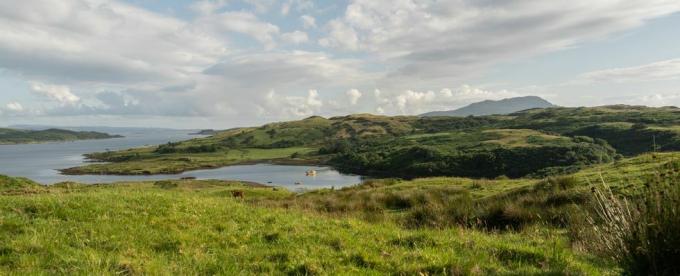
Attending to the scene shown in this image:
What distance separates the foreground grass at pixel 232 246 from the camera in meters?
8.40

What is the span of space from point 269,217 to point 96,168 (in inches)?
7469

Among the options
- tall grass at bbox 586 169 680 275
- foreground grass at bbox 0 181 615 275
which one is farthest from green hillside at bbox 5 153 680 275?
tall grass at bbox 586 169 680 275

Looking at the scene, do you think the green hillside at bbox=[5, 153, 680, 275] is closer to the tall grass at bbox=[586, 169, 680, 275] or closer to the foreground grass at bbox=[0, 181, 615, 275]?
the foreground grass at bbox=[0, 181, 615, 275]

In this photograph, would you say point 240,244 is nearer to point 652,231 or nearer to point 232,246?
point 232,246

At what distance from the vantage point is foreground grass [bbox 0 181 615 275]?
8.40 m

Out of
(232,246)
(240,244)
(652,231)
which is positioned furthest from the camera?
(240,244)

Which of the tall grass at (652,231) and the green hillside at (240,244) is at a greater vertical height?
the tall grass at (652,231)

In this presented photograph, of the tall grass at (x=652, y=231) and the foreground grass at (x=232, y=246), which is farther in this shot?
the foreground grass at (x=232, y=246)

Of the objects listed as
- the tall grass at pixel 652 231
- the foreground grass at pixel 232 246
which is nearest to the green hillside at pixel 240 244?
the foreground grass at pixel 232 246

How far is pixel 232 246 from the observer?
10.7m

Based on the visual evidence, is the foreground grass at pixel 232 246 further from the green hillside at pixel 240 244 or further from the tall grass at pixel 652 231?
the tall grass at pixel 652 231

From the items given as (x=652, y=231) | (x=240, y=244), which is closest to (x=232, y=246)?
(x=240, y=244)

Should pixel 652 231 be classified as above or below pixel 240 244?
above

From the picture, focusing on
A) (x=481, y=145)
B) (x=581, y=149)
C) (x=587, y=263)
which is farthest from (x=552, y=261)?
(x=481, y=145)
